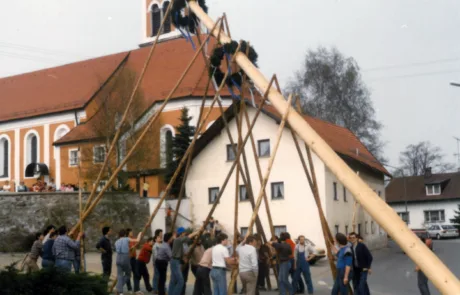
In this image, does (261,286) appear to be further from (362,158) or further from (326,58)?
(326,58)

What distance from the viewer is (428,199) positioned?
65.4 m

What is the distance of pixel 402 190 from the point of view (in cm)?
6875

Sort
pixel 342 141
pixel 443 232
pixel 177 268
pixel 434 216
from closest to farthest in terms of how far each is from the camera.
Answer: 1. pixel 177 268
2. pixel 342 141
3. pixel 443 232
4. pixel 434 216

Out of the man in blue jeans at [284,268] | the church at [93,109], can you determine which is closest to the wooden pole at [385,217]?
the man in blue jeans at [284,268]

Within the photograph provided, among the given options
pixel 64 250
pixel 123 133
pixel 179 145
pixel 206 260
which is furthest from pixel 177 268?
pixel 179 145

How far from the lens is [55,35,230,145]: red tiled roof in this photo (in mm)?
44472

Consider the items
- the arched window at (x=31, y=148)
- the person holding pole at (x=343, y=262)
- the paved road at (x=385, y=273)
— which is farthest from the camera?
the arched window at (x=31, y=148)

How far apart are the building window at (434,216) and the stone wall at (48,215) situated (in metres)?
39.6

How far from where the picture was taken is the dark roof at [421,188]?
64.9 meters

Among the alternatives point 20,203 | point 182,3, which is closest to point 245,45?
point 182,3

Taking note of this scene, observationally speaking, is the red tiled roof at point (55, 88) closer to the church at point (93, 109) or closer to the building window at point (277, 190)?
the church at point (93, 109)

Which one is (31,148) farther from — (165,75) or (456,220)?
(456,220)

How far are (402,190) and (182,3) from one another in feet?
188

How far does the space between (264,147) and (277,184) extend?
1.85m
